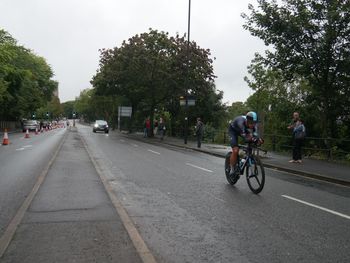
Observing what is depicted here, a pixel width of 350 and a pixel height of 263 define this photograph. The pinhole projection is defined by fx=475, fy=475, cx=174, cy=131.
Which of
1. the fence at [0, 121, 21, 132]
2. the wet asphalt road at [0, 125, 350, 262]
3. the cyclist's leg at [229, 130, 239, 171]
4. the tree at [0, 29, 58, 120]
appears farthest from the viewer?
the fence at [0, 121, 21, 132]

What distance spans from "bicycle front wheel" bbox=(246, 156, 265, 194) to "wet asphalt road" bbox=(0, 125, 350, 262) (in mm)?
222

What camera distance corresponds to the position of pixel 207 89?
4294cm

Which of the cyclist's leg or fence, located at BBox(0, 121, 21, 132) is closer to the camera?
the cyclist's leg

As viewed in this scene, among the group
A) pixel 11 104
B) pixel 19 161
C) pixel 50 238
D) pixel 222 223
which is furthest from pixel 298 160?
pixel 11 104

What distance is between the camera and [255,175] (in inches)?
404

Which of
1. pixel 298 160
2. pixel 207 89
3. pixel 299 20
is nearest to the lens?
pixel 298 160

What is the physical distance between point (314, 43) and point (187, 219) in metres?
14.3

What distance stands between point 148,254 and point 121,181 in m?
6.28

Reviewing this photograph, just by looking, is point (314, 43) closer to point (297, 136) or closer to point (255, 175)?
point (297, 136)

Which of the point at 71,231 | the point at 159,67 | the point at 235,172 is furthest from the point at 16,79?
the point at 71,231

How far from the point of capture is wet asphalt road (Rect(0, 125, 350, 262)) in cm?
547

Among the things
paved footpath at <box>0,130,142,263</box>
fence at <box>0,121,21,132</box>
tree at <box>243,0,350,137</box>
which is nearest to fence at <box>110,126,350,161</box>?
tree at <box>243,0,350,137</box>

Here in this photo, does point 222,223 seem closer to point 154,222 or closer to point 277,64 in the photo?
point 154,222

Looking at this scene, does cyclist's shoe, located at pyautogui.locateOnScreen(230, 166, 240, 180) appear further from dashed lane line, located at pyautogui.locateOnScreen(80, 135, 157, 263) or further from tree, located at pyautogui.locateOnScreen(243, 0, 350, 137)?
tree, located at pyautogui.locateOnScreen(243, 0, 350, 137)
